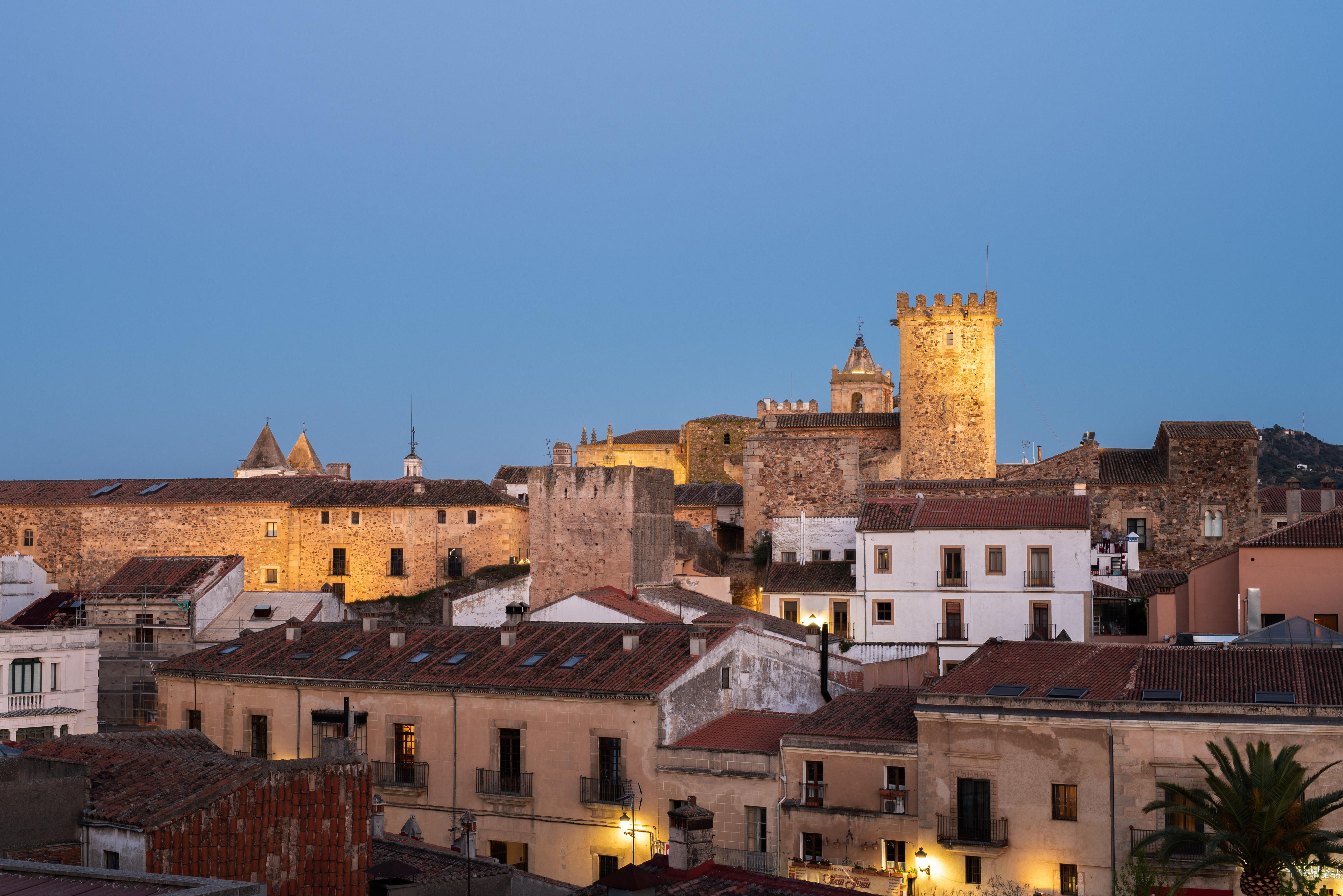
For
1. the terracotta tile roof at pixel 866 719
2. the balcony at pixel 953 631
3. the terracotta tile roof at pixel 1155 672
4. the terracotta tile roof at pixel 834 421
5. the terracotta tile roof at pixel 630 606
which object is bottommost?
the terracotta tile roof at pixel 866 719

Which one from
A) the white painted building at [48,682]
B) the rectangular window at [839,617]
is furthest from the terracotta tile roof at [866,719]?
the white painted building at [48,682]

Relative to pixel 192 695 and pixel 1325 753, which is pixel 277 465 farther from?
pixel 1325 753

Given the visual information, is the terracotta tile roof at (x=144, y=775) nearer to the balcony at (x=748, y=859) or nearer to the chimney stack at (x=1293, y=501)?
the balcony at (x=748, y=859)

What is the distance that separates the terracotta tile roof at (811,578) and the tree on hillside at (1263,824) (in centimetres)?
1992

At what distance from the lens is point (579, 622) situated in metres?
34.3

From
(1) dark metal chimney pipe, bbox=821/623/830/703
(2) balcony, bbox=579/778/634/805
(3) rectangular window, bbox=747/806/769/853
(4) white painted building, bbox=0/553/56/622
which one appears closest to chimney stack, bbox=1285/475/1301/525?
(1) dark metal chimney pipe, bbox=821/623/830/703

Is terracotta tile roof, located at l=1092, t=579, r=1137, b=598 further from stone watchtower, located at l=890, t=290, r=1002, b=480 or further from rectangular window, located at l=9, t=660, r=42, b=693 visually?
rectangular window, located at l=9, t=660, r=42, b=693

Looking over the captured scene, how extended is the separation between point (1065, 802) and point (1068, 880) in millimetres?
1215

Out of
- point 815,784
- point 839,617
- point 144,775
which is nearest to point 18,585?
point 839,617

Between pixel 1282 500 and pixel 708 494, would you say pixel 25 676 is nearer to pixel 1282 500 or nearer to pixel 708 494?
pixel 708 494

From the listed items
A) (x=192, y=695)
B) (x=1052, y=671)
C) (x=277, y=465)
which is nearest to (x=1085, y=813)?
(x=1052, y=671)

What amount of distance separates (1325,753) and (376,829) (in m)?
14.1

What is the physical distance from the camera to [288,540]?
172 feet

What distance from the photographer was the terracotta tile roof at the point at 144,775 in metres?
15.6
